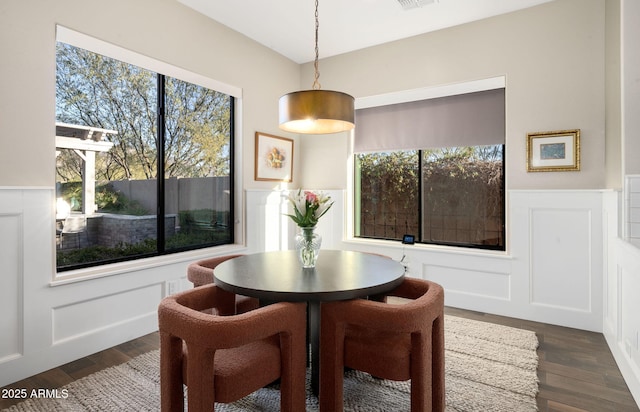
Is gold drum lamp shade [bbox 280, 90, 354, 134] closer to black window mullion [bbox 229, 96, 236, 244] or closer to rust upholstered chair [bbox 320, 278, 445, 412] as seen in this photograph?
rust upholstered chair [bbox 320, 278, 445, 412]

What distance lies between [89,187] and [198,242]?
1.15 m

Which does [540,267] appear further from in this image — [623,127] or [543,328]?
[623,127]

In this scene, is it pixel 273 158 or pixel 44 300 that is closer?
pixel 44 300

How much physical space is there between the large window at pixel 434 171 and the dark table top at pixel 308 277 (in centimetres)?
182

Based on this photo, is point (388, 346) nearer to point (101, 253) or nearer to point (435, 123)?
point (101, 253)

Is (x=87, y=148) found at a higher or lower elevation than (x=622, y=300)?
higher

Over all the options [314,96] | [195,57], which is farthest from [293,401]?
[195,57]

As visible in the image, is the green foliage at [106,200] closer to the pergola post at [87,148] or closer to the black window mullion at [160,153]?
the pergola post at [87,148]

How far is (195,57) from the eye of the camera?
3369 millimetres

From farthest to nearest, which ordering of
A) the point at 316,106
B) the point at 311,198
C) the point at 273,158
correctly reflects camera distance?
the point at 273,158
the point at 311,198
the point at 316,106

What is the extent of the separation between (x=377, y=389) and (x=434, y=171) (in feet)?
8.74

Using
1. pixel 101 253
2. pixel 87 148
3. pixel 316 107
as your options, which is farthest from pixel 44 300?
pixel 316 107

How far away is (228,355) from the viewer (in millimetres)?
1616

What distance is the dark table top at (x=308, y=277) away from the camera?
1.70 metres
